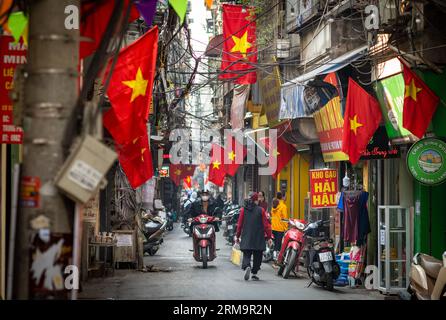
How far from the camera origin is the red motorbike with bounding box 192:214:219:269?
18.5 metres

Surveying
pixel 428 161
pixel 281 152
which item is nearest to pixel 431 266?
pixel 428 161

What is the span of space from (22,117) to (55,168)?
1.88 ft

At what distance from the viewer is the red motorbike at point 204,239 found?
18.5 metres

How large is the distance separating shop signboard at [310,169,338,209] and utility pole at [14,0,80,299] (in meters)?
12.9

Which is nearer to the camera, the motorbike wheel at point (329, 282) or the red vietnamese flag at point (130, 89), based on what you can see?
the red vietnamese flag at point (130, 89)

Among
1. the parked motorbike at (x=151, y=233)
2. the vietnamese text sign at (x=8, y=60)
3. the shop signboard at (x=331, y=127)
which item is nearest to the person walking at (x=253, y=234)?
the shop signboard at (x=331, y=127)

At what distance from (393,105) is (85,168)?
33.8ft

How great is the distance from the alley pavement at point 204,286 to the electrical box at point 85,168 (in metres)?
7.80

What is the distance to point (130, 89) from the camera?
35.5 ft

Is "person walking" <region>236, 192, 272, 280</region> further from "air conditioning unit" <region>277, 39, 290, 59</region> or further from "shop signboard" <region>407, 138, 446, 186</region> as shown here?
"air conditioning unit" <region>277, 39, 290, 59</region>

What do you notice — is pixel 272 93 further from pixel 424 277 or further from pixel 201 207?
pixel 424 277

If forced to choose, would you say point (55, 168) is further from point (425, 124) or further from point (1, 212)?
point (425, 124)

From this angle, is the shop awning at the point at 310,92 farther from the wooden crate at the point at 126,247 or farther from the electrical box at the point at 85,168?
the electrical box at the point at 85,168

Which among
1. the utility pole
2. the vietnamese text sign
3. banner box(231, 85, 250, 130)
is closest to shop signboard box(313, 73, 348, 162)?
the vietnamese text sign
